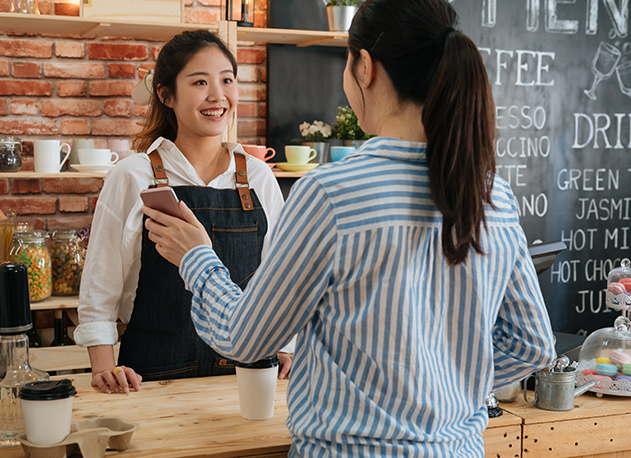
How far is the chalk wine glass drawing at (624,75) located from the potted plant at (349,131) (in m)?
1.60

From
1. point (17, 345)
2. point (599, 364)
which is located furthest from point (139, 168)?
point (599, 364)

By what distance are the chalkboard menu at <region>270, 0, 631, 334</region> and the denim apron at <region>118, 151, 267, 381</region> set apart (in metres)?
1.93

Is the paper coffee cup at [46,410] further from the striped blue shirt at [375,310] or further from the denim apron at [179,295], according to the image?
the denim apron at [179,295]

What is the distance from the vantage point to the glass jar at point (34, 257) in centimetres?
237

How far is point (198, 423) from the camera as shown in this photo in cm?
121

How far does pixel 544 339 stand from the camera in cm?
102

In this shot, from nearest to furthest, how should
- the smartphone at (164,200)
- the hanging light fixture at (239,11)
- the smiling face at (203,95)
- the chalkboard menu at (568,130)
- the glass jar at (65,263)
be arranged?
1. the smartphone at (164,200)
2. the smiling face at (203,95)
3. the glass jar at (65,263)
4. the hanging light fixture at (239,11)
5. the chalkboard menu at (568,130)

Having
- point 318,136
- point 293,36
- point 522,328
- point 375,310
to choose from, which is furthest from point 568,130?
point 375,310

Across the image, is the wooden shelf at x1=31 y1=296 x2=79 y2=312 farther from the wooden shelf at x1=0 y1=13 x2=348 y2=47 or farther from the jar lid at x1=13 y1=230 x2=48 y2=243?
the wooden shelf at x1=0 y1=13 x2=348 y2=47

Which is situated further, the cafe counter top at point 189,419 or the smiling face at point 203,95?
the smiling face at point 203,95

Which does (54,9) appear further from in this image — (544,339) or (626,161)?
(626,161)

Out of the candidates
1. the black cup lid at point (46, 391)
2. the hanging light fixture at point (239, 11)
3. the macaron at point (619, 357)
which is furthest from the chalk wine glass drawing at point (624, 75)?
the black cup lid at point (46, 391)

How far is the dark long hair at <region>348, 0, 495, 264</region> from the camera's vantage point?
832 millimetres

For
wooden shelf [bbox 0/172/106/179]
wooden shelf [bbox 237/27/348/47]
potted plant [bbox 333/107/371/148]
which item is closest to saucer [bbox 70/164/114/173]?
wooden shelf [bbox 0/172/106/179]
